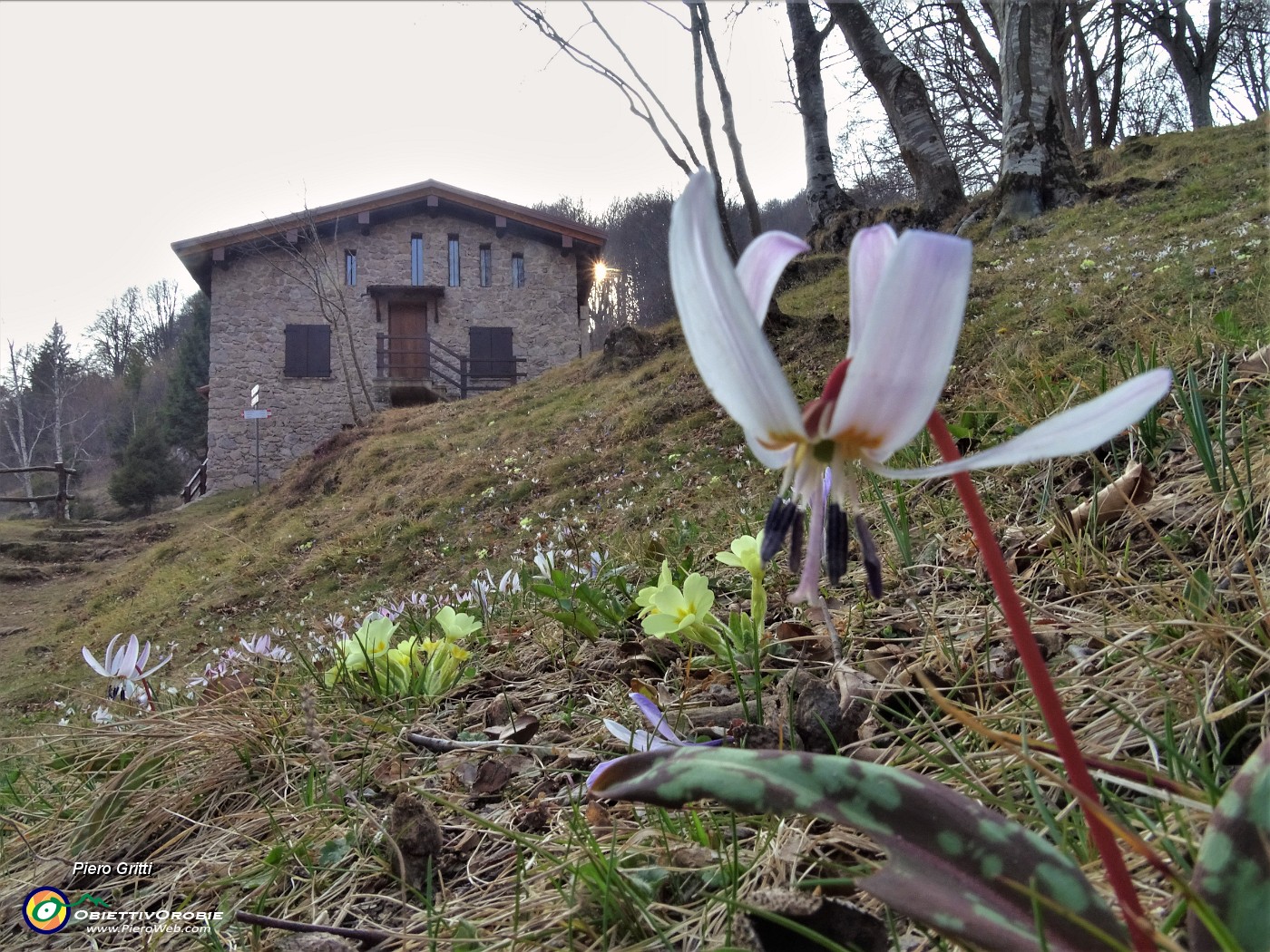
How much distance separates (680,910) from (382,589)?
6900mm

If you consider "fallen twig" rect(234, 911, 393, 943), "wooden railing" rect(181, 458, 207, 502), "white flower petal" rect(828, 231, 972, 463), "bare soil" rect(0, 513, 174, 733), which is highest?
"white flower petal" rect(828, 231, 972, 463)

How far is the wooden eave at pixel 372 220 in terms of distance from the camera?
2083cm

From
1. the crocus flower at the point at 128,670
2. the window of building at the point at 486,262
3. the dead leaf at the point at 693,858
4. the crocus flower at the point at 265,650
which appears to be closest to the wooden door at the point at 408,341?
the window of building at the point at 486,262

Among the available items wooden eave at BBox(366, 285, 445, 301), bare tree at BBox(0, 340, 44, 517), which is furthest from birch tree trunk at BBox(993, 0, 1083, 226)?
bare tree at BBox(0, 340, 44, 517)

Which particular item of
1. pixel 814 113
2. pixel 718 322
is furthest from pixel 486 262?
pixel 718 322

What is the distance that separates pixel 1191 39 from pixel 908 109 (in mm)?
9982

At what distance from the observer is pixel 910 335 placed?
492mm

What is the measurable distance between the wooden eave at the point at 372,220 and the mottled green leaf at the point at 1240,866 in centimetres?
2220

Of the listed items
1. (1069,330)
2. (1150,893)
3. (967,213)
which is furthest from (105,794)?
(967,213)

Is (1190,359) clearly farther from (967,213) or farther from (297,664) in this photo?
(967,213)

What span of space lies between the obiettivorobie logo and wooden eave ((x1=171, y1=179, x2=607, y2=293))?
70.8ft

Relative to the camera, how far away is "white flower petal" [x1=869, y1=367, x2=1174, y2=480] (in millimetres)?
448

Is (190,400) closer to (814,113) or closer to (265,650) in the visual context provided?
(814,113)

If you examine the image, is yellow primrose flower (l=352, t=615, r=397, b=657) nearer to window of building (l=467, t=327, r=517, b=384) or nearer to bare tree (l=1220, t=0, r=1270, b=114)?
bare tree (l=1220, t=0, r=1270, b=114)
